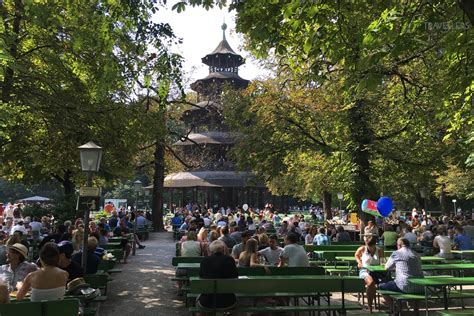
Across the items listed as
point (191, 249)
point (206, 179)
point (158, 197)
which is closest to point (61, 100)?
point (191, 249)

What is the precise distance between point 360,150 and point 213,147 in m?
27.1

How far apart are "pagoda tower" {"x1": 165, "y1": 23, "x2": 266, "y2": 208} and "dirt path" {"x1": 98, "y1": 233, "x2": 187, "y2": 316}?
2294cm

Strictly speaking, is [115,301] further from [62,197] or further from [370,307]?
[62,197]

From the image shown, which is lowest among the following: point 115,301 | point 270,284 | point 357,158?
point 115,301

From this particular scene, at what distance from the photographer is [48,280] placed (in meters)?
5.57

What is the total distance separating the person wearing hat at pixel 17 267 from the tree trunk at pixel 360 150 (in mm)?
12974

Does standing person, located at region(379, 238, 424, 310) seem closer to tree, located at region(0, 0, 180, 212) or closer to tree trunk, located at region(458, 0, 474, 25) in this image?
tree trunk, located at region(458, 0, 474, 25)

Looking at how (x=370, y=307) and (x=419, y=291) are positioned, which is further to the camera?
(x=370, y=307)

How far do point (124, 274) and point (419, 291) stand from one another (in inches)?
331

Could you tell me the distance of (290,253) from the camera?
9031 mm

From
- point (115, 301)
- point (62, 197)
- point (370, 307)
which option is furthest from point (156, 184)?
point (370, 307)

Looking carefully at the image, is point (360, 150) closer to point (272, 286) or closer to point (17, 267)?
point (272, 286)

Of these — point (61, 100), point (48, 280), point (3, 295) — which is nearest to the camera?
point (3, 295)

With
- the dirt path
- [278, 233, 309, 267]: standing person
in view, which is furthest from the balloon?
[278, 233, 309, 267]: standing person
